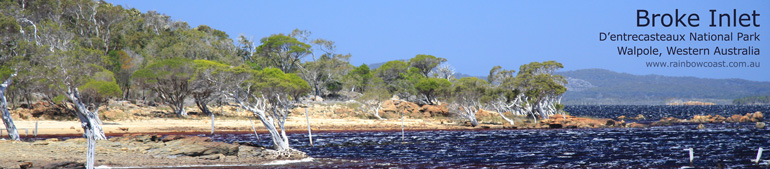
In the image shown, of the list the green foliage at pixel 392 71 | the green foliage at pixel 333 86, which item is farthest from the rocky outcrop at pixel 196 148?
the green foliage at pixel 392 71

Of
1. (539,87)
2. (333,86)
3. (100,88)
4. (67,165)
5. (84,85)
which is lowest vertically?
(67,165)

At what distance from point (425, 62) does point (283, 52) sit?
25839 millimetres

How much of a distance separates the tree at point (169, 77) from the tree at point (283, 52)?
3569 cm

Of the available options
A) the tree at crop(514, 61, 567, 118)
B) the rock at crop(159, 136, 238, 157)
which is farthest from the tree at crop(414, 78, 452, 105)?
the rock at crop(159, 136, 238, 157)

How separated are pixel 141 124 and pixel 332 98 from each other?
4531cm

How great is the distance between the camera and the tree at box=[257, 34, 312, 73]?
337ft

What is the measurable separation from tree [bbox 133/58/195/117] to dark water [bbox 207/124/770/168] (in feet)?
52.1

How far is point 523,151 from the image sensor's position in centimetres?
3953

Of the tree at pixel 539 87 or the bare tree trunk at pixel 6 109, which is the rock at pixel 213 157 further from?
the tree at pixel 539 87

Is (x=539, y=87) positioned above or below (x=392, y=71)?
below

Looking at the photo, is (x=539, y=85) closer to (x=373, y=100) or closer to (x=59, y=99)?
(x=373, y=100)

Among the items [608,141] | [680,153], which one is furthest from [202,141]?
[608,141]

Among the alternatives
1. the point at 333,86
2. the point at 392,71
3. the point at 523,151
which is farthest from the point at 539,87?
the point at 392,71

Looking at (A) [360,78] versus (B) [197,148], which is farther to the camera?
(A) [360,78]
